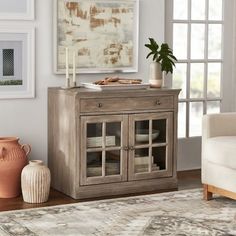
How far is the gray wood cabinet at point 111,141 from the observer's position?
5215 millimetres

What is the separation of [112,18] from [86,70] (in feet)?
1.57

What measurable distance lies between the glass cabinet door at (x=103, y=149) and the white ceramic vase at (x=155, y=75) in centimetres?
44

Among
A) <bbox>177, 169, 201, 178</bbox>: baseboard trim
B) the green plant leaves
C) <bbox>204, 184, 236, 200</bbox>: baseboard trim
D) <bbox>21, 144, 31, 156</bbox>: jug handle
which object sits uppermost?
the green plant leaves

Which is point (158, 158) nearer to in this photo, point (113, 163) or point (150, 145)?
point (150, 145)

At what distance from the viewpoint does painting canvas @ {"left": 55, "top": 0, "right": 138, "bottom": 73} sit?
560 centimetres

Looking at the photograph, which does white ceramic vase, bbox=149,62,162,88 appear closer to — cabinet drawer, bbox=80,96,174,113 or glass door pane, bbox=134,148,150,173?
cabinet drawer, bbox=80,96,174,113

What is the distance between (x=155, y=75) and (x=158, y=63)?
0.34 feet

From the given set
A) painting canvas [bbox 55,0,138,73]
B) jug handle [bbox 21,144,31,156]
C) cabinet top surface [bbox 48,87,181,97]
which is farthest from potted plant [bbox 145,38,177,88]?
jug handle [bbox 21,144,31,156]

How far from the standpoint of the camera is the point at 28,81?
18.1 feet

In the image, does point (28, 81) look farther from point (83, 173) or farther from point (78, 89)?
point (83, 173)

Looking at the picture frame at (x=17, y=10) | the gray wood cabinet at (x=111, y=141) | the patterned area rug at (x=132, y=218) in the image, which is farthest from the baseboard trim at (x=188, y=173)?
the picture frame at (x=17, y=10)

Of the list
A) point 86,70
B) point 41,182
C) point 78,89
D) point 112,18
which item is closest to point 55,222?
point 41,182

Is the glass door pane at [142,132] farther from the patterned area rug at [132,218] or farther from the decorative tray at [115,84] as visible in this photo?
the patterned area rug at [132,218]

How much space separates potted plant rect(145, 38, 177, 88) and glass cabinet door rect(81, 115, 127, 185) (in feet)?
1.51
